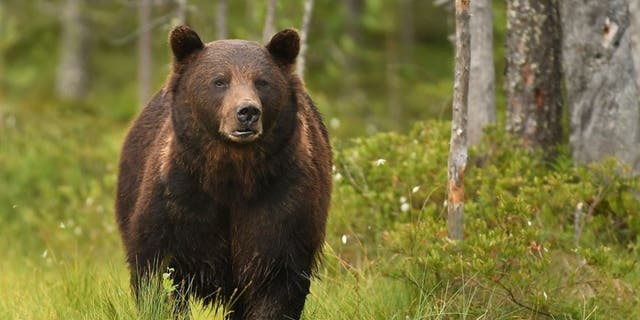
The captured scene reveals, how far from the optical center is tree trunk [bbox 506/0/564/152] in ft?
29.3

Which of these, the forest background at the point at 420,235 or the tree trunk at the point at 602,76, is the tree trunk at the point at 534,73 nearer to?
the forest background at the point at 420,235

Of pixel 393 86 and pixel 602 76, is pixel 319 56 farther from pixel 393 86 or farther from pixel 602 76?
pixel 602 76

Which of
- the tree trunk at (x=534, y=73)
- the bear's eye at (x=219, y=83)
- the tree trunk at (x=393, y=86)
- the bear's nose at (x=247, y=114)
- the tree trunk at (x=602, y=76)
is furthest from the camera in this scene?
the tree trunk at (x=393, y=86)

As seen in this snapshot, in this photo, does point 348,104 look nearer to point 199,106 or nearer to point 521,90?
point 521,90

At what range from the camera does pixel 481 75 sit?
936cm

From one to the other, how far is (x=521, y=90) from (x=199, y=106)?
368cm

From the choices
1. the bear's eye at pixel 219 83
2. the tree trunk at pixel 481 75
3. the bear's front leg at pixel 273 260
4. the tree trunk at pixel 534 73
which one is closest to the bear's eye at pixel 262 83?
the bear's eye at pixel 219 83

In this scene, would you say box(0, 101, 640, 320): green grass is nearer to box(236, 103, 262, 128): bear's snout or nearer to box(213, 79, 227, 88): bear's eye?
box(236, 103, 262, 128): bear's snout

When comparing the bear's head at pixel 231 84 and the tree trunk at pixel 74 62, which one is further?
the tree trunk at pixel 74 62

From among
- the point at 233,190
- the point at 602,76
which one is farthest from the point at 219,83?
the point at 602,76

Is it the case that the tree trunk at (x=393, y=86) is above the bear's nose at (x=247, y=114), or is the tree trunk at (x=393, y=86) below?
below

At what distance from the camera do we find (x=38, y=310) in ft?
21.7

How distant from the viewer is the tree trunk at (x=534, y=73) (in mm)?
8938

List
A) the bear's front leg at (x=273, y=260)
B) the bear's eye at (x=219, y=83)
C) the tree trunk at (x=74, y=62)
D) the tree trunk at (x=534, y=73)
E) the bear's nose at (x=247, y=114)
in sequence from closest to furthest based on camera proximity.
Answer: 1. the bear's nose at (x=247, y=114)
2. the bear's eye at (x=219, y=83)
3. the bear's front leg at (x=273, y=260)
4. the tree trunk at (x=534, y=73)
5. the tree trunk at (x=74, y=62)
